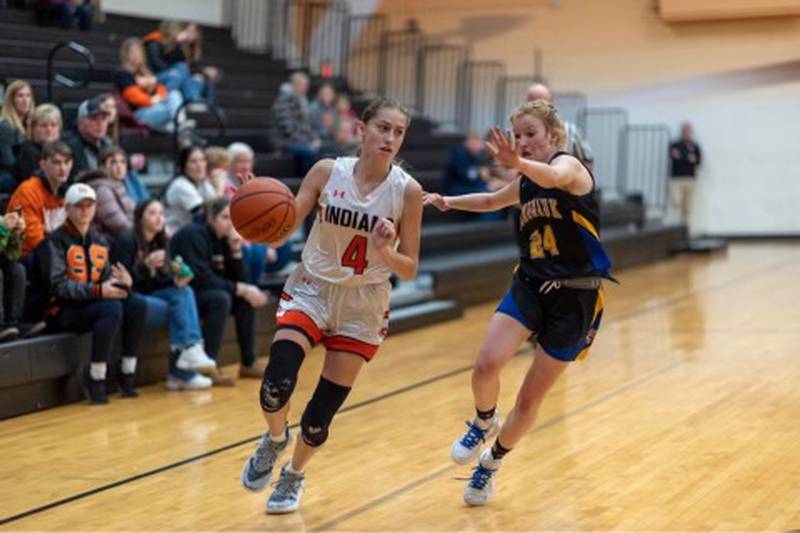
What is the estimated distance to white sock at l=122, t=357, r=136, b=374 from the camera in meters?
8.27

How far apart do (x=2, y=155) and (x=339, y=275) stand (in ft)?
13.7

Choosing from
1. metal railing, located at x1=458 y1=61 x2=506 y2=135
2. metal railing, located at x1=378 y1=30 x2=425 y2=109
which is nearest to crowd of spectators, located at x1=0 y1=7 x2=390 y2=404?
metal railing, located at x1=458 y1=61 x2=506 y2=135

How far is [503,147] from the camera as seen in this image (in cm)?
486

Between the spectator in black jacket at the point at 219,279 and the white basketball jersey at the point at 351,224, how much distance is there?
3.45 metres

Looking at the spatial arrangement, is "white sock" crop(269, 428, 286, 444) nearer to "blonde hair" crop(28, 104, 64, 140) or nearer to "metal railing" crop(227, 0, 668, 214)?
"blonde hair" crop(28, 104, 64, 140)

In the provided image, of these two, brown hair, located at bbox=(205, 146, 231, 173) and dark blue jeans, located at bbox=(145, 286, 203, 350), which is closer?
dark blue jeans, located at bbox=(145, 286, 203, 350)

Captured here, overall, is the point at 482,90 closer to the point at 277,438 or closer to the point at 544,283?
the point at 544,283

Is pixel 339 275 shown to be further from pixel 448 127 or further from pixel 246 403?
pixel 448 127

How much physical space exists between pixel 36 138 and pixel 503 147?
484cm

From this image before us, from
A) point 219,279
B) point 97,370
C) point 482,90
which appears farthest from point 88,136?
point 482,90

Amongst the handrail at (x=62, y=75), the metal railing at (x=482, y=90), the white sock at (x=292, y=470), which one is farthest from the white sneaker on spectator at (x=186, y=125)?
the metal railing at (x=482, y=90)

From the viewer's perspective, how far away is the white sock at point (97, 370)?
7988mm

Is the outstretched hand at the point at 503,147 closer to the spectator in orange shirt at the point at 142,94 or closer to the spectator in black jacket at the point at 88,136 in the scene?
the spectator in black jacket at the point at 88,136

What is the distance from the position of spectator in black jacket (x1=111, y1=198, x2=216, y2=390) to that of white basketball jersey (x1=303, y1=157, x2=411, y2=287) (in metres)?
3.22
